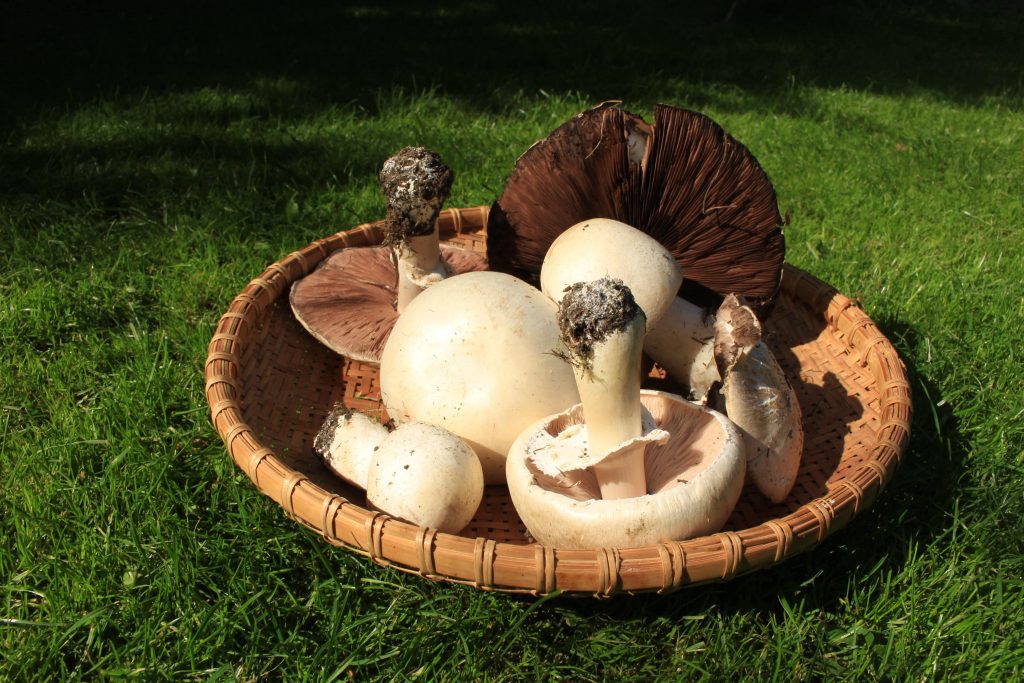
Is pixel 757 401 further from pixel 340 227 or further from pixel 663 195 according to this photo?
pixel 340 227

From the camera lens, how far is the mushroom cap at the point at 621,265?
1985 mm

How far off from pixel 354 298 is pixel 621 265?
0.96 m

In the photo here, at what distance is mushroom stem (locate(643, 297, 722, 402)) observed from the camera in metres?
2.17

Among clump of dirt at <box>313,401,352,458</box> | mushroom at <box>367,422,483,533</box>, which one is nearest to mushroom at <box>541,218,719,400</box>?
mushroom at <box>367,422,483,533</box>

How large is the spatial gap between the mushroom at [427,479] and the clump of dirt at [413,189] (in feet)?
1.98

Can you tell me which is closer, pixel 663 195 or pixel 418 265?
pixel 663 195

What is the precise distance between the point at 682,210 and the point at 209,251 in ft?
6.35

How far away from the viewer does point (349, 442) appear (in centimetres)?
212

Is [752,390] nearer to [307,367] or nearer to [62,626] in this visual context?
[307,367]

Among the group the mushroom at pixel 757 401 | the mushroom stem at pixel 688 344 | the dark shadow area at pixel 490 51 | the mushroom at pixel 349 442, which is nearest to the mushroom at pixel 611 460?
the mushroom at pixel 757 401

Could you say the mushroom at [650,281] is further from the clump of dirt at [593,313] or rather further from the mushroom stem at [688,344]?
the clump of dirt at [593,313]

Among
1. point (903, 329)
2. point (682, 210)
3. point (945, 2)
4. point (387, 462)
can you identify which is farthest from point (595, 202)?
point (945, 2)

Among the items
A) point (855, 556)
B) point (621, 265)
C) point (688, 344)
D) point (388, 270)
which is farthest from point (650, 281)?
point (388, 270)

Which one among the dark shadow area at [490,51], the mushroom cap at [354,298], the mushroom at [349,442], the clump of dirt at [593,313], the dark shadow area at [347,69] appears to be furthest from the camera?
the dark shadow area at [490,51]
